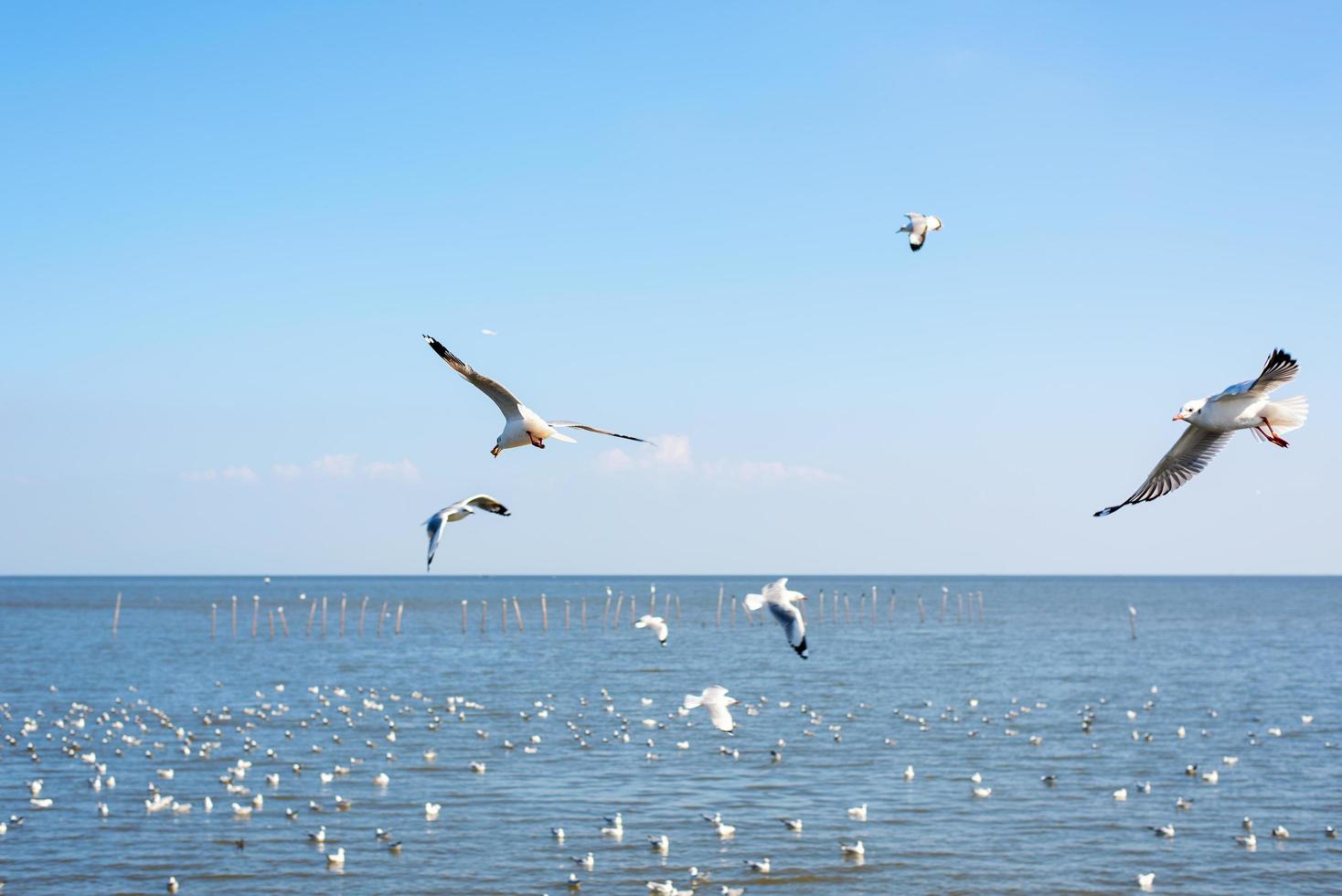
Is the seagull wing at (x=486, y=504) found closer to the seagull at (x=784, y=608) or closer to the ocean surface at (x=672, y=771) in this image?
the seagull at (x=784, y=608)

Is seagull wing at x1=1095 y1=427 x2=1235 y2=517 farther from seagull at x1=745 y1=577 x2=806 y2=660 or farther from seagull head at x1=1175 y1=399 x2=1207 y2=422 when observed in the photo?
seagull at x1=745 y1=577 x2=806 y2=660

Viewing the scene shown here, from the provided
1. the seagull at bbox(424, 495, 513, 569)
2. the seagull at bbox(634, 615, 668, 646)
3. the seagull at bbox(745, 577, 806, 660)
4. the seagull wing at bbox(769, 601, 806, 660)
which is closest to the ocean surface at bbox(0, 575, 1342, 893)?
the seagull at bbox(634, 615, 668, 646)

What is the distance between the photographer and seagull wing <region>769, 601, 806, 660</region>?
1266 cm

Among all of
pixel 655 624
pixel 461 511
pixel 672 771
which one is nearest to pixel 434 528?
pixel 461 511

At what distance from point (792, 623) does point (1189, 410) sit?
532cm

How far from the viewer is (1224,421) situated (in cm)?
895

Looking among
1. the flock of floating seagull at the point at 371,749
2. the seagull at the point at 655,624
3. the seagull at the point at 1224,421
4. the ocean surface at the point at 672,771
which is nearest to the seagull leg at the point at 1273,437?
the seagull at the point at 1224,421

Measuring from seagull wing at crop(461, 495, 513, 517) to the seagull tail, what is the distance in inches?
236

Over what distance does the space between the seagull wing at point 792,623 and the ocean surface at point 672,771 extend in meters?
8.58

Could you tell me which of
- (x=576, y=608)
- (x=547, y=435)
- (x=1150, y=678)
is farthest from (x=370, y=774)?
(x=576, y=608)

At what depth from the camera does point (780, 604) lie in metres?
14.1

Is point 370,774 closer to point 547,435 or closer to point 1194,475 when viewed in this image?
point 547,435

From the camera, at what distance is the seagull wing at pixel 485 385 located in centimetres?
1029

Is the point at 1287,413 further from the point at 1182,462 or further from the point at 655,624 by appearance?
the point at 655,624
